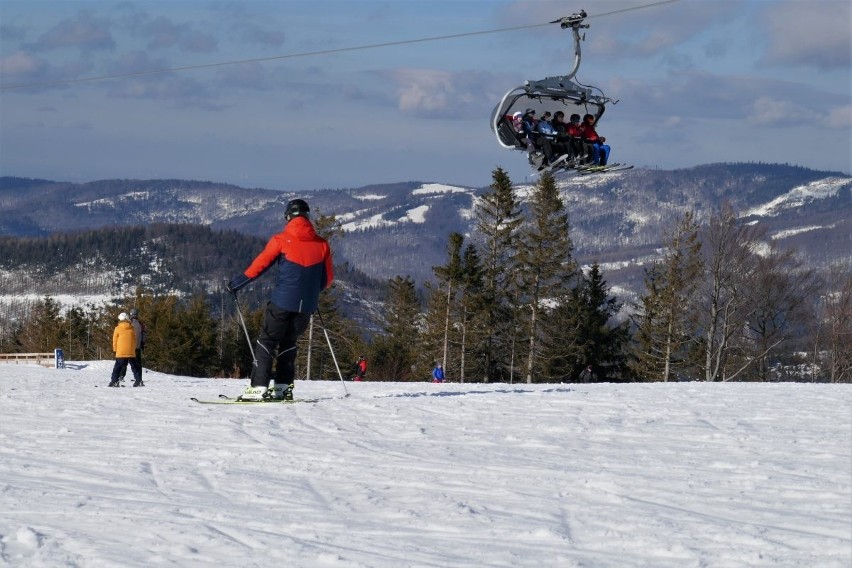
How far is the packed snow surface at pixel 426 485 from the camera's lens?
5.22m

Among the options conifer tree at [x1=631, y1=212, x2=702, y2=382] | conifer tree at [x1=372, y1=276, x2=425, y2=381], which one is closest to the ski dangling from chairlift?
conifer tree at [x1=631, y1=212, x2=702, y2=382]

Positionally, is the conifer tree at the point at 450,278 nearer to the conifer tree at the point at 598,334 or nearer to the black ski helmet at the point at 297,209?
the conifer tree at the point at 598,334

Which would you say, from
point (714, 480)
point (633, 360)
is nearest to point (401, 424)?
point (714, 480)

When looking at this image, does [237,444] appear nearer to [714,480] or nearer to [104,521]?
[104,521]

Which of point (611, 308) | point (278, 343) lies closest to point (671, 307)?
point (611, 308)

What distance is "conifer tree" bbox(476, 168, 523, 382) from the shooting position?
5403 centimetres

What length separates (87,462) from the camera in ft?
25.2

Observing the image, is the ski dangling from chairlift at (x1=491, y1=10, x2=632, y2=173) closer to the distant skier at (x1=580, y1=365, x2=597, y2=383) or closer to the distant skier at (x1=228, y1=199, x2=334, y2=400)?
the distant skier at (x1=228, y1=199, x2=334, y2=400)

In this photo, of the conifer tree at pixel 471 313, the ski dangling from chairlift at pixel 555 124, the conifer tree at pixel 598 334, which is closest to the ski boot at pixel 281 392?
the ski dangling from chairlift at pixel 555 124

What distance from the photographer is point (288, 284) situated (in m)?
11.6

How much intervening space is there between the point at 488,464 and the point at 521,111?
1189 cm

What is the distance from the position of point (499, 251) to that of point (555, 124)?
3607 centimetres

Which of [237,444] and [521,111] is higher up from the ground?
[521,111]

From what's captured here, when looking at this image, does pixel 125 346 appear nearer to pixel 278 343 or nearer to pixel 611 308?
pixel 278 343
